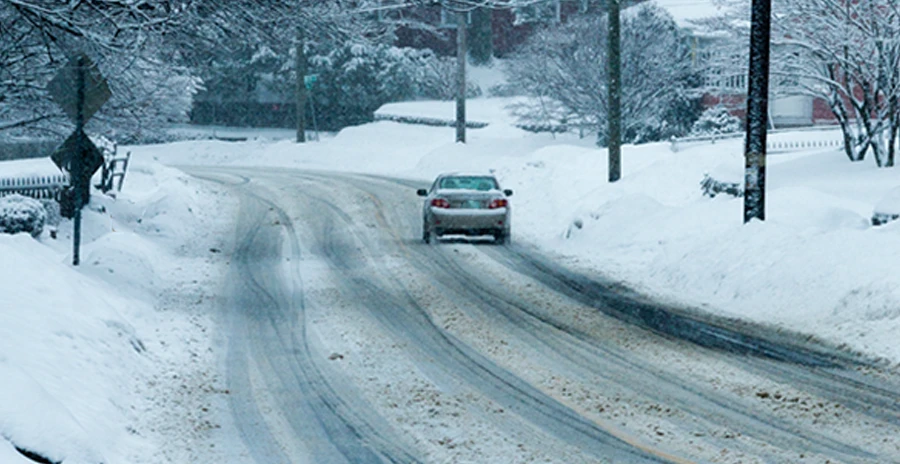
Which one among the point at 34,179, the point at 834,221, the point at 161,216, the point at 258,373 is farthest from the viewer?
the point at 161,216

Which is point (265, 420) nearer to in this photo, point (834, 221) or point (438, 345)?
point (438, 345)

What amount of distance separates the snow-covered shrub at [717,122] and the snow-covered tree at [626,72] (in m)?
1.32

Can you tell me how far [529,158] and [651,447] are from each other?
2672cm

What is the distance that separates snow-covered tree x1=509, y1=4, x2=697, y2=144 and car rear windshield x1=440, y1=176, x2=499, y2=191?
1863 centimetres

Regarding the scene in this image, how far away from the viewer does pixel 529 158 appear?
114 ft

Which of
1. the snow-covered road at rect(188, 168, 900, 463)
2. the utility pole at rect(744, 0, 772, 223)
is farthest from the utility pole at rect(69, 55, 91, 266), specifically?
the utility pole at rect(744, 0, 772, 223)

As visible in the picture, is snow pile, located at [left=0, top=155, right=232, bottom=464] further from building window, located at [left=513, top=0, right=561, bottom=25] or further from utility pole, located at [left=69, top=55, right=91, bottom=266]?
building window, located at [left=513, top=0, right=561, bottom=25]

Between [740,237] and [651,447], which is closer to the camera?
[651,447]

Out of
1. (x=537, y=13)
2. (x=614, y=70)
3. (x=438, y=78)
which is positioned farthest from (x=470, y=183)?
(x=438, y=78)

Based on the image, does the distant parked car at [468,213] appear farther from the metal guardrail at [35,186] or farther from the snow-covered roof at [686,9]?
the snow-covered roof at [686,9]

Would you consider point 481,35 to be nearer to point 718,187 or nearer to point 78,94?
point 718,187

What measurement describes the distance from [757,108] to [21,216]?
1157 cm

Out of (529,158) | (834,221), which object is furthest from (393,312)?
(529,158)

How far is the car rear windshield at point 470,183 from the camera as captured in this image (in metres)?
22.0
